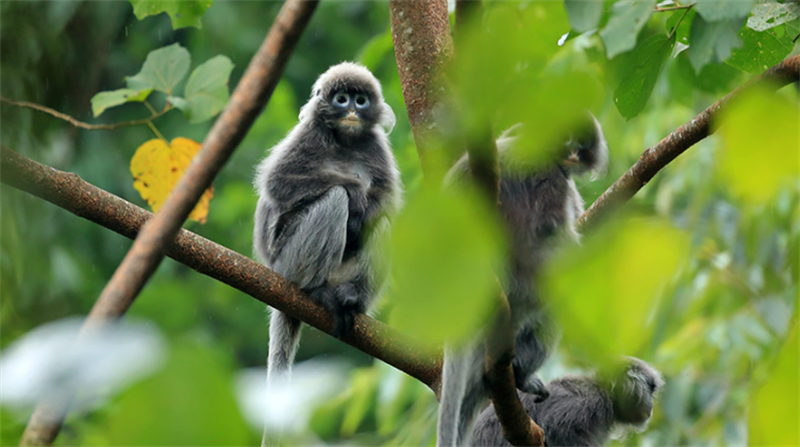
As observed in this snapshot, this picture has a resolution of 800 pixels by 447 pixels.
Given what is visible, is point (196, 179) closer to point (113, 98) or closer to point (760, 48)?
point (760, 48)

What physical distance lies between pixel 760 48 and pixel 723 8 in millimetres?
829

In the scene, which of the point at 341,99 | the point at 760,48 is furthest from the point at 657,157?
the point at 341,99

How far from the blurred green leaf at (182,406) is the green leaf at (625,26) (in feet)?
2.86

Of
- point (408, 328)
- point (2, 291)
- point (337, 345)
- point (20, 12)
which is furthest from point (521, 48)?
point (337, 345)

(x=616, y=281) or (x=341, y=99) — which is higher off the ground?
(x=616, y=281)

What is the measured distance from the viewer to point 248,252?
9883 millimetres

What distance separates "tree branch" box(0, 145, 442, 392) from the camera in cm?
221

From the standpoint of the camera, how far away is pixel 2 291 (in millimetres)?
699

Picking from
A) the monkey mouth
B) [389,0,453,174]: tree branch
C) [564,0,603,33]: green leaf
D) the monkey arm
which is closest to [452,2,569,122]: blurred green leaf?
[564,0,603,33]: green leaf

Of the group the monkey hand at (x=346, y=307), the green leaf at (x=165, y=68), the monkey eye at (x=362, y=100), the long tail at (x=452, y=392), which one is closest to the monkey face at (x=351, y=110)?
the monkey eye at (x=362, y=100)

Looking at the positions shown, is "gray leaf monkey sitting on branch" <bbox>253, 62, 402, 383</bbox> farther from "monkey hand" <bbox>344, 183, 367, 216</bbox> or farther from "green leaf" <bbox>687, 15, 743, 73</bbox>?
"green leaf" <bbox>687, 15, 743, 73</bbox>

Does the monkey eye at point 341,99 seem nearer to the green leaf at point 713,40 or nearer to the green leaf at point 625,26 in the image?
the green leaf at point 713,40

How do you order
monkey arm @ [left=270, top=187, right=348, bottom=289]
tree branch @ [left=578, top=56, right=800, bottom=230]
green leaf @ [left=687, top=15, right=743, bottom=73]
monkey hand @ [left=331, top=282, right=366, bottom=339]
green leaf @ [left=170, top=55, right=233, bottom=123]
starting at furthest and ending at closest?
1. monkey arm @ [left=270, top=187, right=348, bottom=289]
2. monkey hand @ [left=331, top=282, right=366, bottom=339]
3. tree branch @ [left=578, top=56, right=800, bottom=230]
4. green leaf @ [left=170, top=55, right=233, bottom=123]
5. green leaf @ [left=687, top=15, right=743, bottom=73]

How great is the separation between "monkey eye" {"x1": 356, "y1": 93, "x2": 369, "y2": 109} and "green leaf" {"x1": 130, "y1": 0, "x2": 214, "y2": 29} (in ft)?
5.19
